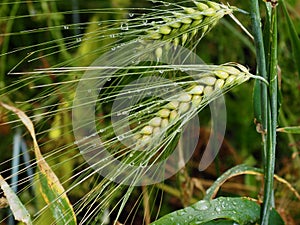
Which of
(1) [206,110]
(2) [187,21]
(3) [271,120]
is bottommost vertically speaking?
(1) [206,110]

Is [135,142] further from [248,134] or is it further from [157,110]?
[248,134]

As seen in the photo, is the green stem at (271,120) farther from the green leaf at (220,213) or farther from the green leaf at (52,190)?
the green leaf at (52,190)

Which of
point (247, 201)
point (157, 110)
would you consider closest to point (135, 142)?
point (157, 110)

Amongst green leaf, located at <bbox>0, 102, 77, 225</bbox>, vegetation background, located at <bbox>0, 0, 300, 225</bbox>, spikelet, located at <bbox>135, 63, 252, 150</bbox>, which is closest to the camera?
spikelet, located at <bbox>135, 63, 252, 150</bbox>

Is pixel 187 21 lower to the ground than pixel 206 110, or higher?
higher

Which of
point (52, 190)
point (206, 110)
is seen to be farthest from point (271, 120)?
point (206, 110)

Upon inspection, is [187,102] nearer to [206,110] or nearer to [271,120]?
[271,120]

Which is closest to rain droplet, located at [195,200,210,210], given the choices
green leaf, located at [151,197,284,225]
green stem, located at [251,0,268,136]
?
green leaf, located at [151,197,284,225]

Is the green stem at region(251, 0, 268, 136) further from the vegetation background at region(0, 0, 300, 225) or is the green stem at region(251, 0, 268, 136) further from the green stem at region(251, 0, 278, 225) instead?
the vegetation background at region(0, 0, 300, 225)
